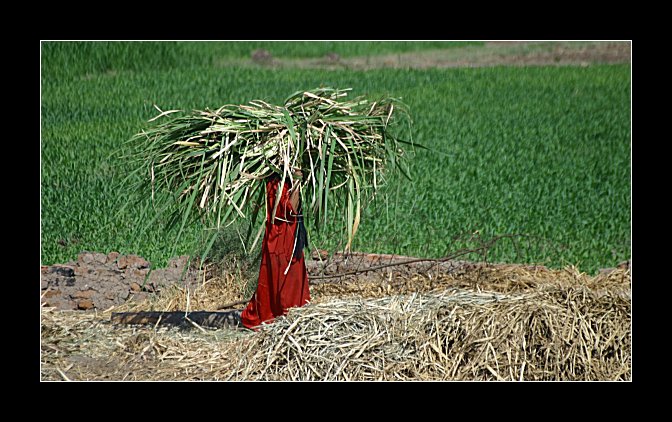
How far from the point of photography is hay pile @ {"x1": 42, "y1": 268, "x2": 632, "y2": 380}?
16.1ft

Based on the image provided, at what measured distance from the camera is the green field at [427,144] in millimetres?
7641

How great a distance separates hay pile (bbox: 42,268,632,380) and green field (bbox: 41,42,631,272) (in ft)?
3.85

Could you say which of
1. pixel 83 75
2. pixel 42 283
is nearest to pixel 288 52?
pixel 83 75

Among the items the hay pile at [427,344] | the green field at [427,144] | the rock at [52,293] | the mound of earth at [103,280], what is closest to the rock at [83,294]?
the mound of earth at [103,280]

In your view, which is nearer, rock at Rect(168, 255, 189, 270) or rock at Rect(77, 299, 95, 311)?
rock at Rect(77, 299, 95, 311)

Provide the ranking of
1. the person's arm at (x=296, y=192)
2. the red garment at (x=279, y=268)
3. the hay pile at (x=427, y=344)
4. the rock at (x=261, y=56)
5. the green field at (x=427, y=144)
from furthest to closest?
1. the rock at (x=261, y=56)
2. the green field at (x=427, y=144)
3. the red garment at (x=279, y=268)
4. the person's arm at (x=296, y=192)
5. the hay pile at (x=427, y=344)

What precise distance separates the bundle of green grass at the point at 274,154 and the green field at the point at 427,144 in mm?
759

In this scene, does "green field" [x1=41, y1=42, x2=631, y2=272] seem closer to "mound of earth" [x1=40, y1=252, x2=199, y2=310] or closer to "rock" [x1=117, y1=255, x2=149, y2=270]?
"rock" [x1=117, y1=255, x2=149, y2=270]

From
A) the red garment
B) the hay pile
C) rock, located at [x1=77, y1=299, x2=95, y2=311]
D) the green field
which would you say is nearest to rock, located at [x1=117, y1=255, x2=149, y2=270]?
the green field

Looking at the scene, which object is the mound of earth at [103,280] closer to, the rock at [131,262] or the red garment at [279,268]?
the rock at [131,262]

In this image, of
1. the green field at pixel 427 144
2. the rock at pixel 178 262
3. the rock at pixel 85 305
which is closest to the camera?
the rock at pixel 85 305

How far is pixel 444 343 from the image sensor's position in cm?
499

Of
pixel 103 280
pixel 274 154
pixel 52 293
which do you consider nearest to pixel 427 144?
pixel 103 280

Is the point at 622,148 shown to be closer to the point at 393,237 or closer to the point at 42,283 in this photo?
the point at 393,237
